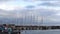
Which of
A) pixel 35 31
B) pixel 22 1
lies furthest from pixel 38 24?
pixel 22 1

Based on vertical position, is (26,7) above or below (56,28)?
above

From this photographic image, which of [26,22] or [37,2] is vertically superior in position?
[37,2]

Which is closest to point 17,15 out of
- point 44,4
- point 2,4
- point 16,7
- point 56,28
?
point 16,7

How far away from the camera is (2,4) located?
2.20m

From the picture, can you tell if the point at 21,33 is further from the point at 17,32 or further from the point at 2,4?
the point at 2,4

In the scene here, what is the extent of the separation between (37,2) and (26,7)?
0.16 metres

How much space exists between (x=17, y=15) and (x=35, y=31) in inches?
12.1

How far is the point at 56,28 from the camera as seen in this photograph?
2127 mm

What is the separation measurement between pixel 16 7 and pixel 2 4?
186 mm

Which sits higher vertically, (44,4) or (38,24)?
(44,4)

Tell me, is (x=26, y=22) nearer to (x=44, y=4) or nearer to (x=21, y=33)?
(x=21, y=33)

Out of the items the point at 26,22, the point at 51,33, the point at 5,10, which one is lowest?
the point at 51,33

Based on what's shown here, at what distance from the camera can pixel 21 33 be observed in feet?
6.95

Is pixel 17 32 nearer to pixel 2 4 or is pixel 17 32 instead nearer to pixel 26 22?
pixel 26 22
